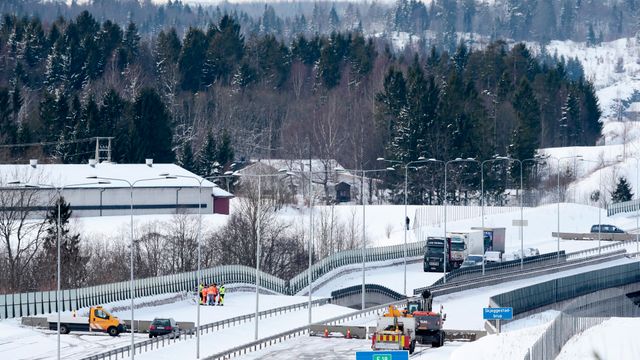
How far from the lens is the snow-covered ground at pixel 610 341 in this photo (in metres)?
63.9

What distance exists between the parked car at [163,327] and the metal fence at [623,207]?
273ft

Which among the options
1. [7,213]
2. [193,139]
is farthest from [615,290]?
[193,139]

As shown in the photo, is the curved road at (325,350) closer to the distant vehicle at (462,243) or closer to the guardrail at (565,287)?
the guardrail at (565,287)

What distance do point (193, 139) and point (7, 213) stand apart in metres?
58.5

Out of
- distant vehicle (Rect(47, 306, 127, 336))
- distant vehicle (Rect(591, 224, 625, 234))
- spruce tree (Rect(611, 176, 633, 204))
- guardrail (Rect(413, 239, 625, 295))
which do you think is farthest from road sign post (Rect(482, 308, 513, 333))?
spruce tree (Rect(611, 176, 633, 204))

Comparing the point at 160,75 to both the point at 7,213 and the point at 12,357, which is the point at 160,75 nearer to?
the point at 7,213

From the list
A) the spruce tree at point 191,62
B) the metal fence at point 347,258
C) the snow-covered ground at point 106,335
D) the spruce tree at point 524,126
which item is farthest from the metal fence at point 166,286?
the spruce tree at point 191,62

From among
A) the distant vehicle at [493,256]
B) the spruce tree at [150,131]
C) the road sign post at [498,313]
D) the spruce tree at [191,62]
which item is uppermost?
the spruce tree at [191,62]

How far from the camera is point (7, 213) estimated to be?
376ft

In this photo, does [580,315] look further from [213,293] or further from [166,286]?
[166,286]

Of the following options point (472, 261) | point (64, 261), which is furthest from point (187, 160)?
point (64, 261)

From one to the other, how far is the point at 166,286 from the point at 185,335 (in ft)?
54.2

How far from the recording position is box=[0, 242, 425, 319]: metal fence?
77.0 metres

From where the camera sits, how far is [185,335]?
71125 mm
